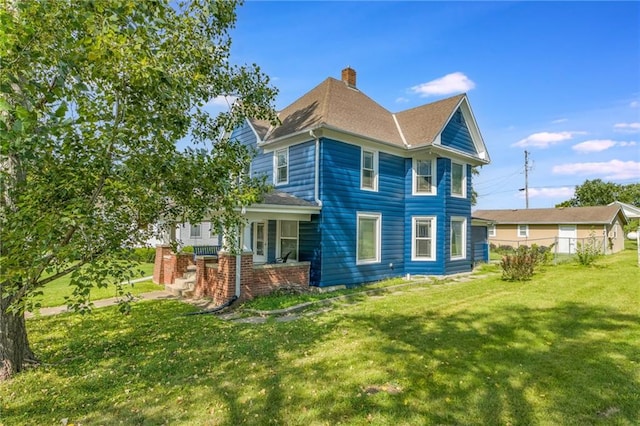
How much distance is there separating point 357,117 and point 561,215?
28.8 metres

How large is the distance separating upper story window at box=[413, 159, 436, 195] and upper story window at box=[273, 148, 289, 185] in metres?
5.49

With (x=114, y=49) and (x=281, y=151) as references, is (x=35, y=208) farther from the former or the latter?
(x=281, y=151)

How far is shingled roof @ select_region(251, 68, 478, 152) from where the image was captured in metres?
12.6

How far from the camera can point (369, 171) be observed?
522 inches

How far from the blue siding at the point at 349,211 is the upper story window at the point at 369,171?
0.74 feet

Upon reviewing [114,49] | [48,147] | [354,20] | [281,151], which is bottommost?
[48,147]

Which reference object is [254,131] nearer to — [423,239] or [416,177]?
[416,177]

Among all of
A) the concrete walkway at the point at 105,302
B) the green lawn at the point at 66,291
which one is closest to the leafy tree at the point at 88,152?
the concrete walkway at the point at 105,302

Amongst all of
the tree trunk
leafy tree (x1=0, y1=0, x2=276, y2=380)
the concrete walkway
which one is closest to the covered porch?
the concrete walkway

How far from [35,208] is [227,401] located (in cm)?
326

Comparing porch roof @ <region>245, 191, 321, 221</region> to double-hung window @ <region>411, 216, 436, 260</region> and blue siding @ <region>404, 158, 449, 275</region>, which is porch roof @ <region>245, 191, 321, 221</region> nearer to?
blue siding @ <region>404, 158, 449, 275</region>

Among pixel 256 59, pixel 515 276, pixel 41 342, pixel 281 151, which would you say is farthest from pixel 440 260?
pixel 41 342

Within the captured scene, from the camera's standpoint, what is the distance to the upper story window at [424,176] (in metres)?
14.5

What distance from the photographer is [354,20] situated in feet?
34.1
